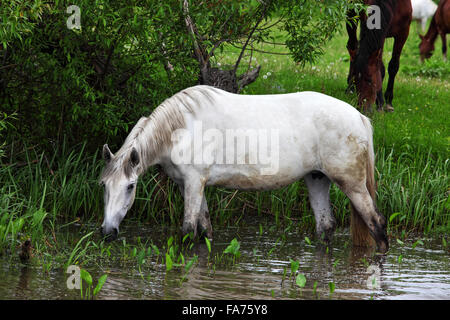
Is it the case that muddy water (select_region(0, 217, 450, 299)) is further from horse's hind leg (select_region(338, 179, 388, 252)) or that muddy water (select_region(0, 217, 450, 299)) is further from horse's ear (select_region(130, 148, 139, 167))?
horse's ear (select_region(130, 148, 139, 167))

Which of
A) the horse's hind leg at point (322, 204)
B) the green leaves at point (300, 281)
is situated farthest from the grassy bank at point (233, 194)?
the green leaves at point (300, 281)

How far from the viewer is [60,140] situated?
29.6 ft

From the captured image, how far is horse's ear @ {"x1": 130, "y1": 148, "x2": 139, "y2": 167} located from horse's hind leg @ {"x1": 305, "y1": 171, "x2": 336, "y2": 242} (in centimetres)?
194

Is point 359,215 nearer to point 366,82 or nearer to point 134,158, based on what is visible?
point 134,158

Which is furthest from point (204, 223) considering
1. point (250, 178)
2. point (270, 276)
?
point (270, 276)

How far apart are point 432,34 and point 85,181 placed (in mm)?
12652

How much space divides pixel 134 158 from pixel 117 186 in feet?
0.99

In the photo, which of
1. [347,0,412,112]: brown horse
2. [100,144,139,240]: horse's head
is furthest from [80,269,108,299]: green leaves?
[347,0,412,112]: brown horse

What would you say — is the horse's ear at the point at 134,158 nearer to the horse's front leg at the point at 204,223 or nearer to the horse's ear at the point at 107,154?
the horse's ear at the point at 107,154

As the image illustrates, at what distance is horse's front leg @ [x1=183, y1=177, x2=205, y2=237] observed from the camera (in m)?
6.85

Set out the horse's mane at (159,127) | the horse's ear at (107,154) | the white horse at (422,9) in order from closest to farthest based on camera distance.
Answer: the horse's ear at (107,154) → the horse's mane at (159,127) → the white horse at (422,9)

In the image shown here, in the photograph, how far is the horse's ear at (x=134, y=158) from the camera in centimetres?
642

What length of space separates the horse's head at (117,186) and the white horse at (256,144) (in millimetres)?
226

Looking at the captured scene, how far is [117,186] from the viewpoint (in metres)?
6.47
